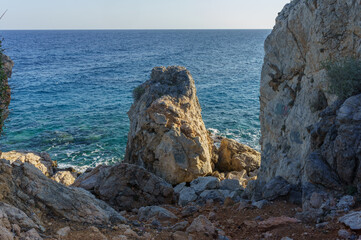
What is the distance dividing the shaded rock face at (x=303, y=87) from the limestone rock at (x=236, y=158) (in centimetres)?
806

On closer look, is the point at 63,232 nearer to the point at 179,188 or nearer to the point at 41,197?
the point at 41,197

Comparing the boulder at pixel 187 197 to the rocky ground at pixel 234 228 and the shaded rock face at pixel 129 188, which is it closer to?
the shaded rock face at pixel 129 188

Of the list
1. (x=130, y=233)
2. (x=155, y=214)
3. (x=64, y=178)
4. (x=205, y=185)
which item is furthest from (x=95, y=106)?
(x=130, y=233)

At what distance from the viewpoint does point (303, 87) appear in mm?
13258

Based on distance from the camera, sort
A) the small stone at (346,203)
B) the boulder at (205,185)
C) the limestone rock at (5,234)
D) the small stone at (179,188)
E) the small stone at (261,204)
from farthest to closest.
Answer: the small stone at (179,188)
the boulder at (205,185)
the small stone at (261,204)
the small stone at (346,203)
the limestone rock at (5,234)

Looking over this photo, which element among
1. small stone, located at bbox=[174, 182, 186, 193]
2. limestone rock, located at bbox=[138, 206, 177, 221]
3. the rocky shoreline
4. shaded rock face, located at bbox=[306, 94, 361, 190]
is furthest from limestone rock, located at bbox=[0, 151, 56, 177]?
shaded rock face, located at bbox=[306, 94, 361, 190]

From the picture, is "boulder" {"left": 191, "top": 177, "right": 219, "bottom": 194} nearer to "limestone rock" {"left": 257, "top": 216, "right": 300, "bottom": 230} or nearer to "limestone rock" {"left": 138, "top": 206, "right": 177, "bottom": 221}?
"limestone rock" {"left": 138, "top": 206, "right": 177, "bottom": 221}

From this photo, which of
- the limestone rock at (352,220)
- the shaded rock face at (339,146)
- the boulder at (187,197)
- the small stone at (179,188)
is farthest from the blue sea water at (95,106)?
the limestone rock at (352,220)

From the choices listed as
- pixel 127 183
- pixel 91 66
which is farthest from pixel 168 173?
pixel 91 66

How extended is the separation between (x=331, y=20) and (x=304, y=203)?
7560 mm

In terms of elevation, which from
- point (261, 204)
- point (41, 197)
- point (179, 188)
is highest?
point (41, 197)

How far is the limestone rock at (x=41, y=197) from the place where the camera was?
816 cm

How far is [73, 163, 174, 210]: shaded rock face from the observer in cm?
1359

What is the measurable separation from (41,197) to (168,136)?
1301cm
